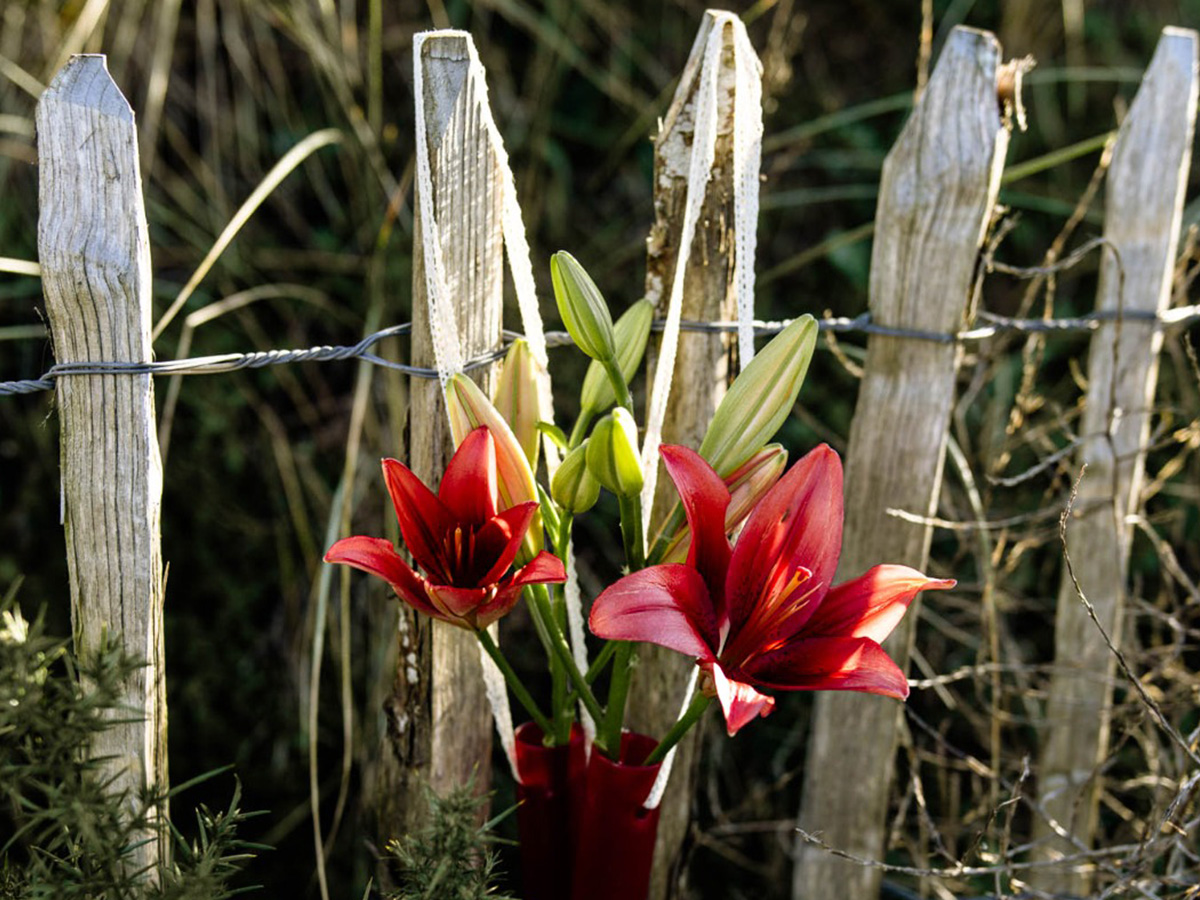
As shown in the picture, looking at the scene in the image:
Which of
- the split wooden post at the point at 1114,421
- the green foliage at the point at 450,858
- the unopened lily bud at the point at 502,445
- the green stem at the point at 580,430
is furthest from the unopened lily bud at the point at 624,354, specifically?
the split wooden post at the point at 1114,421

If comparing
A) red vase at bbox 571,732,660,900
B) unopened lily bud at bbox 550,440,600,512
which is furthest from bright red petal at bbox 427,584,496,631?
red vase at bbox 571,732,660,900

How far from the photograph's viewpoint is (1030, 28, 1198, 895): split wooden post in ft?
4.28

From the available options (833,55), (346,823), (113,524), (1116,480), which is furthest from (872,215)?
(113,524)

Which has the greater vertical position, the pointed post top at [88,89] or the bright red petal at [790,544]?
the pointed post top at [88,89]

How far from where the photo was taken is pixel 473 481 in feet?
2.71

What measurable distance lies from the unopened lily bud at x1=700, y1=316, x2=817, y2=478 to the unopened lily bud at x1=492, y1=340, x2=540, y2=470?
0.15 m

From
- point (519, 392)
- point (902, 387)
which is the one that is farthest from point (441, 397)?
point (902, 387)

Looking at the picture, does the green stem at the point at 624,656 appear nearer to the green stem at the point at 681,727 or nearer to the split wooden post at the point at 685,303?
the green stem at the point at 681,727

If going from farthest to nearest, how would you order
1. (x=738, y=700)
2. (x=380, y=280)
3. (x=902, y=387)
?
(x=380, y=280)
(x=902, y=387)
(x=738, y=700)

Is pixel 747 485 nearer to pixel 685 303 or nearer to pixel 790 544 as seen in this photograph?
pixel 790 544

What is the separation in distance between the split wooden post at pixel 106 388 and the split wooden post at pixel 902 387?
Answer: 2.33ft

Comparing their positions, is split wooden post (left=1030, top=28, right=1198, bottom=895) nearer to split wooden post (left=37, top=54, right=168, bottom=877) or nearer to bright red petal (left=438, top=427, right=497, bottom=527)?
bright red petal (left=438, top=427, right=497, bottom=527)

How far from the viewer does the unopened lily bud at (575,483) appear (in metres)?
0.86

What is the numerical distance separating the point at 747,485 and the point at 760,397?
0.22ft
